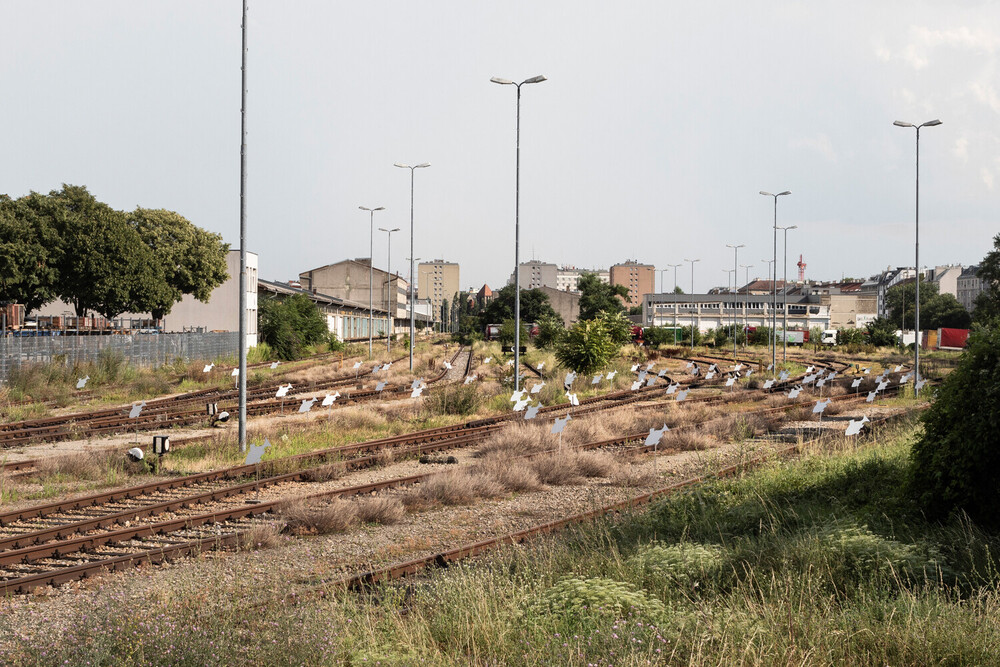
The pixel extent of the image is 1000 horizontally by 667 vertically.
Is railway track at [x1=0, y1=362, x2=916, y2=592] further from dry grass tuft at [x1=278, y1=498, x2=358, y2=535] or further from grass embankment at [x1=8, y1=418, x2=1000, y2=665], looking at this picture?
grass embankment at [x1=8, y1=418, x2=1000, y2=665]

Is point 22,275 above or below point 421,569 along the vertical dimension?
above

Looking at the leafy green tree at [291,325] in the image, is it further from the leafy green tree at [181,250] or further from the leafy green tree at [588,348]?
the leafy green tree at [588,348]

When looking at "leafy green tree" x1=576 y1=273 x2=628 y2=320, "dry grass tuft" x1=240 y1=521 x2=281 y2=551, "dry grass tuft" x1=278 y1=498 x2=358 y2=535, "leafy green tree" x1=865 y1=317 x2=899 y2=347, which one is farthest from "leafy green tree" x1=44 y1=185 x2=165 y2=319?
"leafy green tree" x1=576 y1=273 x2=628 y2=320

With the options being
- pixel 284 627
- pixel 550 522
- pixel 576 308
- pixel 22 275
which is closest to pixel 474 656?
pixel 284 627

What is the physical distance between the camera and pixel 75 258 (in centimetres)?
3978

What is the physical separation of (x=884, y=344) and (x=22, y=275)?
6981cm

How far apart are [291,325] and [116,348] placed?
1651 cm

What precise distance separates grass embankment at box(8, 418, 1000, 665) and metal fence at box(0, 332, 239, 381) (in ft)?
79.0

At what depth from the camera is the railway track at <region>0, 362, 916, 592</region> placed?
318 inches

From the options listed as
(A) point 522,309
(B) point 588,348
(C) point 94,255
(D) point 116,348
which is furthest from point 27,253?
(A) point 522,309

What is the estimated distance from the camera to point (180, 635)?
200 inches

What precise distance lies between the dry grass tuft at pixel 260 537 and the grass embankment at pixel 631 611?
1633 mm

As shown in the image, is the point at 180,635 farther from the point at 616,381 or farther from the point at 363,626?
the point at 616,381

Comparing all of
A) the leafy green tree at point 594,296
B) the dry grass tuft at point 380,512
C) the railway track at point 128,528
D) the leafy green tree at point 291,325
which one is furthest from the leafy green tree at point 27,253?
the leafy green tree at point 594,296
